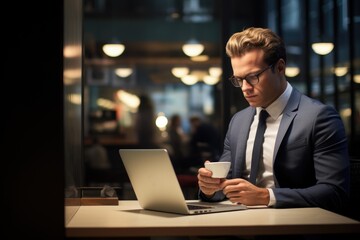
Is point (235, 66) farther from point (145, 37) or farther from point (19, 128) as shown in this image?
point (145, 37)

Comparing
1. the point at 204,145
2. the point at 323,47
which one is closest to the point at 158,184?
the point at 204,145

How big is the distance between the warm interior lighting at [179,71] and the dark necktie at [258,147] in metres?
11.2

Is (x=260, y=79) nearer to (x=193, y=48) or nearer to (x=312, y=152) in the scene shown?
(x=312, y=152)

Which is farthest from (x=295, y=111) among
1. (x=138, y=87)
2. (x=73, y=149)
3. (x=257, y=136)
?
(x=138, y=87)

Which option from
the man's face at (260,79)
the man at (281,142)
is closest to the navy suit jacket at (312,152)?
the man at (281,142)

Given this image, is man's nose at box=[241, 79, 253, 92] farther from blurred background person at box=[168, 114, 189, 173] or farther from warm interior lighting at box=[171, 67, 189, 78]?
warm interior lighting at box=[171, 67, 189, 78]

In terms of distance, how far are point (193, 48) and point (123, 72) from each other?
1990mm

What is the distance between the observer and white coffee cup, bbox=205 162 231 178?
267 centimetres

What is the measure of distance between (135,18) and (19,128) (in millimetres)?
11909

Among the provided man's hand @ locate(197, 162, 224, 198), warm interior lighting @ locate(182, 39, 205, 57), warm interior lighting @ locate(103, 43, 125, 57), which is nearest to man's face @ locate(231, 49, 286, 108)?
man's hand @ locate(197, 162, 224, 198)

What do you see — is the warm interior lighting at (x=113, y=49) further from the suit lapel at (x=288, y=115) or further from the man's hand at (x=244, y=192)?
the man's hand at (x=244, y=192)

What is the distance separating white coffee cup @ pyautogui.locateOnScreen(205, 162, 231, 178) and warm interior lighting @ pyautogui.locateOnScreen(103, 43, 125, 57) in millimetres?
10487

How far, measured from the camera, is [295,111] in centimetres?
316

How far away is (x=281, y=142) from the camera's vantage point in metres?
3.08
